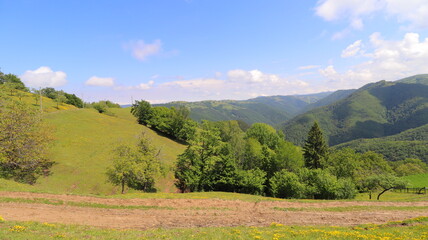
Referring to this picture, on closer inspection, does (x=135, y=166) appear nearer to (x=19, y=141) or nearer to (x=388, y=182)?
(x=19, y=141)

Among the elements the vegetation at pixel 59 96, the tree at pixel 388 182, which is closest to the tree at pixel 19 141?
the tree at pixel 388 182

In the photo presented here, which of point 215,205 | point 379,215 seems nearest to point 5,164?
point 215,205

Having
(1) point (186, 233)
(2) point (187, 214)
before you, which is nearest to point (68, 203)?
(2) point (187, 214)

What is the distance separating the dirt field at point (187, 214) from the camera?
20844 mm

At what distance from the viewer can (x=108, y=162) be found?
5466cm

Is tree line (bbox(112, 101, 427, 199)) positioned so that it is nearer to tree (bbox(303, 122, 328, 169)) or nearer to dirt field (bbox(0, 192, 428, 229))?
tree (bbox(303, 122, 328, 169))

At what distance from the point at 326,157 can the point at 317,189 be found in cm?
2763

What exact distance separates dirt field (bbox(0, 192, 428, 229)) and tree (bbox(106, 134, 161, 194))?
33.6 feet

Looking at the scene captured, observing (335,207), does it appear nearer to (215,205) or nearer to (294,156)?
(215,205)

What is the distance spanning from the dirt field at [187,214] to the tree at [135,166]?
33.6 feet

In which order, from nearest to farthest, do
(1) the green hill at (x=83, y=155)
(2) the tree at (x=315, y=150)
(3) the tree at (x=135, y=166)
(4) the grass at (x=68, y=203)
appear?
(4) the grass at (x=68, y=203), (3) the tree at (x=135, y=166), (1) the green hill at (x=83, y=155), (2) the tree at (x=315, y=150)

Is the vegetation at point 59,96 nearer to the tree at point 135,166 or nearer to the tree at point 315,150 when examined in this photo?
the tree at point 135,166

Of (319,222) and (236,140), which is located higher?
(236,140)

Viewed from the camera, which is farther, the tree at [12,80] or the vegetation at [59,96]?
the tree at [12,80]
